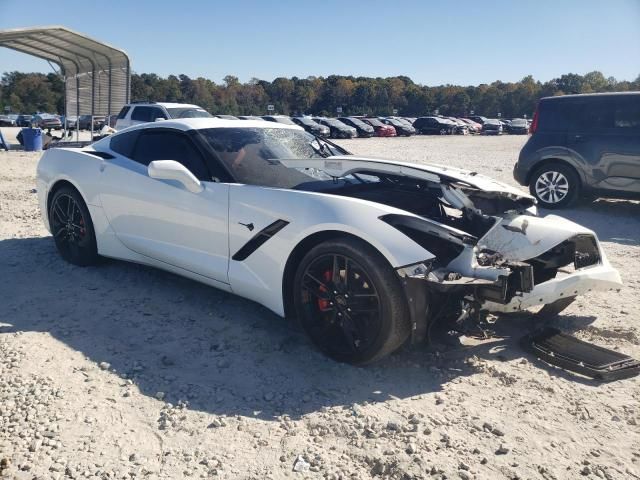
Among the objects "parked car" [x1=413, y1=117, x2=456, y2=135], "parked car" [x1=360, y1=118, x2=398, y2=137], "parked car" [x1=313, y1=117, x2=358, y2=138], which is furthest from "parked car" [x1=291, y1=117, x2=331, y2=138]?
"parked car" [x1=413, y1=117, x2=456, y2=135]

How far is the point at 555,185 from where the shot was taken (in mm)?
8719

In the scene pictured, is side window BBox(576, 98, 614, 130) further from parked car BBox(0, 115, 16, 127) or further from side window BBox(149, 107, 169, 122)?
parked car BBox(0, 115, 16, 127)

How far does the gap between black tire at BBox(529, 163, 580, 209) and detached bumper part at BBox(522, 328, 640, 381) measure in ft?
18.1

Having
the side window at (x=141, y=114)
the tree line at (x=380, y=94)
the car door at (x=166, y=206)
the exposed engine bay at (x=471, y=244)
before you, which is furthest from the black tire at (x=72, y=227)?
the tree line at (x=380, y=94)

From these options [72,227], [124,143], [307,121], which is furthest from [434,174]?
[307,121]

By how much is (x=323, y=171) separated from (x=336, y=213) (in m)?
0.83

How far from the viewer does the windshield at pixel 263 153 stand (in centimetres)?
386

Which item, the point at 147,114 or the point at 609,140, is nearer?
the point at 609,140

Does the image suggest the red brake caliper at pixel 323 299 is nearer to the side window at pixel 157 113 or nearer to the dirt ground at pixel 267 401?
the dirt ground at pixel 267 401

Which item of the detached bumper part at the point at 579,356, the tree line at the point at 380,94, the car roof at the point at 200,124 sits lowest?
the detached bumper part at the point at 579,356

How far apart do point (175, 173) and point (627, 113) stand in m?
7.18

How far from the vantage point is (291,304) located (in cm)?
347

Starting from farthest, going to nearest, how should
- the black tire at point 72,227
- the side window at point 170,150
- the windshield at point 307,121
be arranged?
the windshield at point 307,121 < the black tire at point 72,227 < the side window at point 170,150

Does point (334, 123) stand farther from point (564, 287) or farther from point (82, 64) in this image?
point (564, 287)
